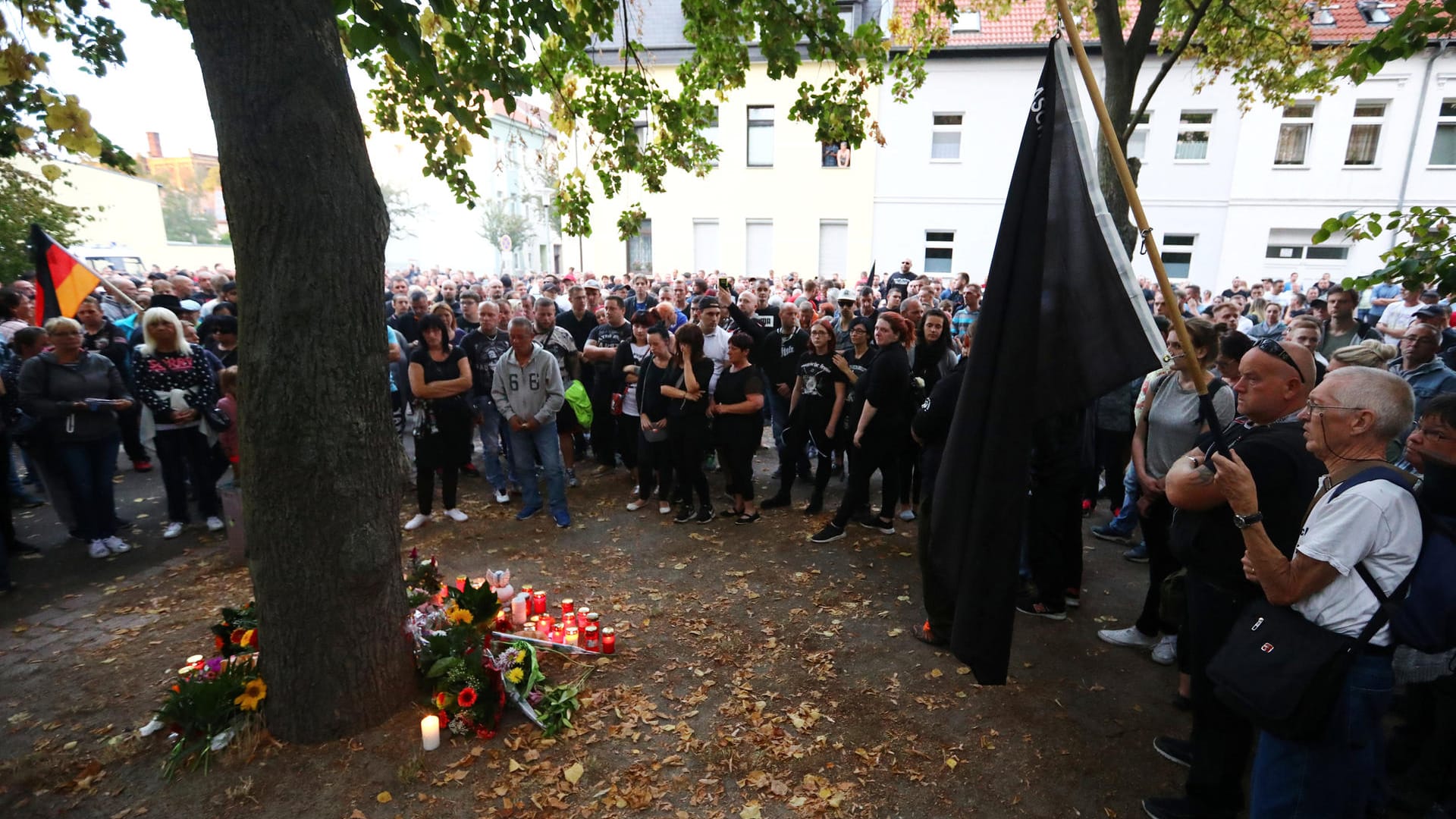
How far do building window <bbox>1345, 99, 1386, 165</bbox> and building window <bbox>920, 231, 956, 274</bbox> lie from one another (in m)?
11.7

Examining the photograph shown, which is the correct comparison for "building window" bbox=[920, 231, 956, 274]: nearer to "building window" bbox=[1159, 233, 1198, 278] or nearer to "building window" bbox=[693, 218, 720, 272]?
"building window" bbox=[1159, 233, 1198, 278]

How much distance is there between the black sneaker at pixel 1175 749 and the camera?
12.2 feet

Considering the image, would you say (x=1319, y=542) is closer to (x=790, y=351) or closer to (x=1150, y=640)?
(x=1150, y=640)

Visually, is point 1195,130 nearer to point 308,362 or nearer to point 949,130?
point 949,130

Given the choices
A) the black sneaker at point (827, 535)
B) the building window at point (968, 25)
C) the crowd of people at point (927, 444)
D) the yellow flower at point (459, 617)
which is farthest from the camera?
the building window at point (968, 25)

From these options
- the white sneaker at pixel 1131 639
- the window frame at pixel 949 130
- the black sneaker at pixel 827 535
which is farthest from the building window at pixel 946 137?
the white sneaker at pixel 1131 639

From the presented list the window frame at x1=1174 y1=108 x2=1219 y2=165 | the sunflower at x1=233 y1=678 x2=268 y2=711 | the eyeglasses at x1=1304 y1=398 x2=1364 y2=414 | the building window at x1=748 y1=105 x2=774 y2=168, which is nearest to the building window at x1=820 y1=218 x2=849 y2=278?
the building window at x1=748 y1=105 x2=774 y2=168

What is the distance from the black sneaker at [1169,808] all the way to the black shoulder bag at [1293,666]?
1.11 m

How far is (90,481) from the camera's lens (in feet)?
21.2

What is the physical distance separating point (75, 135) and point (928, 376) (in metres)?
A: 7.03

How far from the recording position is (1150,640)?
4.92m

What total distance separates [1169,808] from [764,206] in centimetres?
2426

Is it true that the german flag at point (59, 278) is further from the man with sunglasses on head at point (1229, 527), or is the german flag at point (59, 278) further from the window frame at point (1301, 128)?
the window frame at point (1301, 128)

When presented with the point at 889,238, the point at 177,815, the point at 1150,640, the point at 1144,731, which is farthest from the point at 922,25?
the point at 889,238
